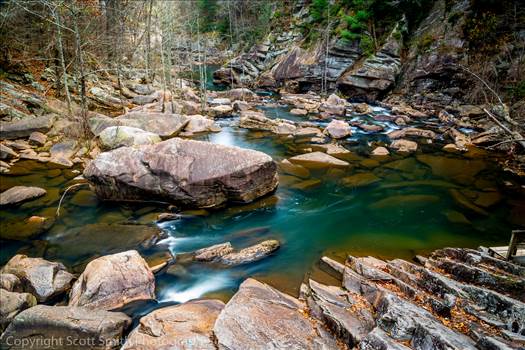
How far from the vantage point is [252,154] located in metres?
9.20

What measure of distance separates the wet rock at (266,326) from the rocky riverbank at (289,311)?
0.6 inches

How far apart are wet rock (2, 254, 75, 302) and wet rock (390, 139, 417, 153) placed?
46.0ft

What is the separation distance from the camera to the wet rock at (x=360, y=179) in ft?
37.2

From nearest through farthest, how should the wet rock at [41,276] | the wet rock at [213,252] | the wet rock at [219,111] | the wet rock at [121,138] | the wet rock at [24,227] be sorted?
1. the wet rock at [41,276]
2. the wet rock at [213,252]
3. the wet rock at [24,227]
4. the wet rock at [121,138]
5. the wet rock at [219,111]

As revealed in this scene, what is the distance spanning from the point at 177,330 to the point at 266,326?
1235 mm

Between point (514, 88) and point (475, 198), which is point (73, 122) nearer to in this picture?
point (475, 198)

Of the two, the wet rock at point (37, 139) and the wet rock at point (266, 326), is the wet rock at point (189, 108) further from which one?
the wet rock at point (266, 326)

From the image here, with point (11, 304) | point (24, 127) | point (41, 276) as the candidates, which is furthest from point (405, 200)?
point (24, 127)

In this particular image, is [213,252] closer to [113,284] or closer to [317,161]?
[113,284]

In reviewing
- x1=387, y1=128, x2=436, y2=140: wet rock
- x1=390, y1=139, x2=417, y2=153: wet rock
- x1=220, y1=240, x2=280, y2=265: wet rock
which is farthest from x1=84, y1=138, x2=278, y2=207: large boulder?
x1=387, y1=128, x2=436, y2=140: wet rock

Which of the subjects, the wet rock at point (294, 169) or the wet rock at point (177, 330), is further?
the wet rock at point (294, 169)

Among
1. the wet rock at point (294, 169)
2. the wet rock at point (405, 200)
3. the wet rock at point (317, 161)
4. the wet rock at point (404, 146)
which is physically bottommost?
the wet rock at point (405, 200)

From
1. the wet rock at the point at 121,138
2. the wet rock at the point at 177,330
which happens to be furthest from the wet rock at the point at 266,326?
the wet rock at the point at 121,138

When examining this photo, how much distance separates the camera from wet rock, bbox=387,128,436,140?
1673 cm
